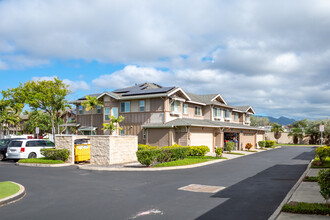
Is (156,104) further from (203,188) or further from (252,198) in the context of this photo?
(252,198)

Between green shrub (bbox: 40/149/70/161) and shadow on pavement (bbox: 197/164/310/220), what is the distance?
13643 millimetres

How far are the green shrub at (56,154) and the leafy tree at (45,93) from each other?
521 inches

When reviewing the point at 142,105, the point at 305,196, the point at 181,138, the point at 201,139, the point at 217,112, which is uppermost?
the point at 142,105

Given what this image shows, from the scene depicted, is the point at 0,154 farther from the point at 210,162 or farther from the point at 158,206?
the point at 158,206

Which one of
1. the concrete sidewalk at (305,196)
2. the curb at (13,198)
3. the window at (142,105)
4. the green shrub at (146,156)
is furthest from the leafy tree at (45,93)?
the concrete sidewalk at (305,196)

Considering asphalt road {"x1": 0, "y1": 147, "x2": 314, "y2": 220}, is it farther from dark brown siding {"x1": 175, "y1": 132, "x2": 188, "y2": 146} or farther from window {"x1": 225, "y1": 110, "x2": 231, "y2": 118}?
window {"x1": 225, "y1": 110, "x2": 231, "y2": 118}

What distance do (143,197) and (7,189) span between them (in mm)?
5506

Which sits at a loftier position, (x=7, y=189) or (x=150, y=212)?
(x=7, y=189)

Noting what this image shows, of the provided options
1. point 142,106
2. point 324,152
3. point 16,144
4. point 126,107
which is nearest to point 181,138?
point 142,106

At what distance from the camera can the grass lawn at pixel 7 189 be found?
10812 millimetres

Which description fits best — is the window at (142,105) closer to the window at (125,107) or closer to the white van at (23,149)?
the window at (125,107)

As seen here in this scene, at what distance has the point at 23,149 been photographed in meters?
23.8

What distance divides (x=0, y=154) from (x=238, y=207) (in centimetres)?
2358

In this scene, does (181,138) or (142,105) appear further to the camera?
(142,105)
